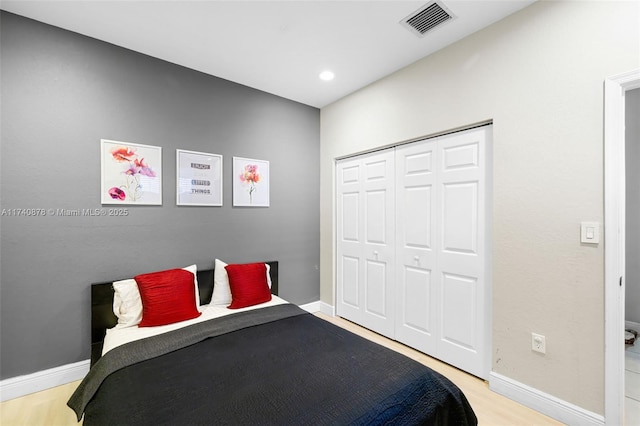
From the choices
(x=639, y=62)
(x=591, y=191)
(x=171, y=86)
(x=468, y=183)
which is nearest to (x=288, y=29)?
(x=171, y=86)

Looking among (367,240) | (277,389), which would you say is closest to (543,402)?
(277,389)

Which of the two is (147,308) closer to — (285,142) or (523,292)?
(285,142)

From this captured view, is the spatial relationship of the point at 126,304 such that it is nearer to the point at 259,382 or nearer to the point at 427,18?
the point at 259,382

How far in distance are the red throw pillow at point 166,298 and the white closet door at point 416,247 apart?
6.38 ft

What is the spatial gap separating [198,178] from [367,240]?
1930mm

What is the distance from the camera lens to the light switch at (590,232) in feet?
5.73

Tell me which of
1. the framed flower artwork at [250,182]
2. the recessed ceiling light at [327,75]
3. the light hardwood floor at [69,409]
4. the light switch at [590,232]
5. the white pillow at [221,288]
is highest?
the recessed ceiling light at [327,75]

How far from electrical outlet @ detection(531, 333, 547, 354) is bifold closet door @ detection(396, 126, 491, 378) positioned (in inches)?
A: 13.4

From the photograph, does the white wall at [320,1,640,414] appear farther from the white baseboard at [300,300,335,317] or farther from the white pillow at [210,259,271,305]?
the white pillow at [210,259,271,305]

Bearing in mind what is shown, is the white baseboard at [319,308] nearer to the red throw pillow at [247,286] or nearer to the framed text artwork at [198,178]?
the red throw pillow at [247,286]

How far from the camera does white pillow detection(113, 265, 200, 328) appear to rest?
221 centimetres

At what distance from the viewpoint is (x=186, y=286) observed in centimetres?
241

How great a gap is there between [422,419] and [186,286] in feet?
6.36

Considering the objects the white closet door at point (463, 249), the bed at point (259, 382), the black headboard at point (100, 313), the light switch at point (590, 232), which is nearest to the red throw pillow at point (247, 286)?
A: the bed at point (259, 382)
